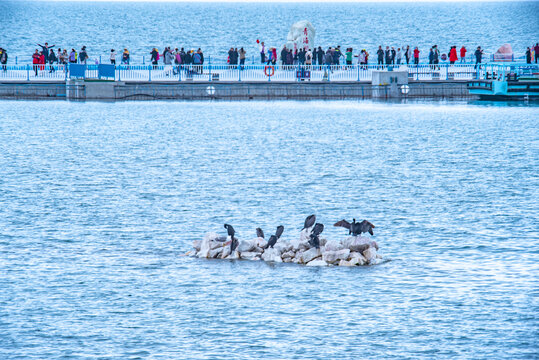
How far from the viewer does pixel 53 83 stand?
5909cm

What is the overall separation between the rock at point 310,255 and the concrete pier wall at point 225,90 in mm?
39376

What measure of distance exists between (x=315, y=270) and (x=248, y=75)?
133 feet

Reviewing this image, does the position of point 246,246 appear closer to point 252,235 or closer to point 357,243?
point 252,235

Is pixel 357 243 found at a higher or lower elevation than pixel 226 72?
lower

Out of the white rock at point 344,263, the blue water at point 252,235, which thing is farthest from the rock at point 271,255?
the white rock at point 344,263

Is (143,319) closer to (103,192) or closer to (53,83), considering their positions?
(103,192)

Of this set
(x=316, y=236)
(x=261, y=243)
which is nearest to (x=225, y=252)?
(x=261, y=243)

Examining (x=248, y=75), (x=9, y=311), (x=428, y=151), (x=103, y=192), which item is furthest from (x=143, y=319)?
(x=248, y=75)

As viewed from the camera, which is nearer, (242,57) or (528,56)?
(242,57)

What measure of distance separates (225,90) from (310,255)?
134 feet

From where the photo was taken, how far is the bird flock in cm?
1967

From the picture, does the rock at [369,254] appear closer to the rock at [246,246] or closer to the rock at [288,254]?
the rock at [288,254]

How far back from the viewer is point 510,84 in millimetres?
59938

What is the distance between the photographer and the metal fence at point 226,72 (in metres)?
58.0
